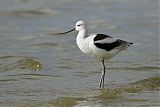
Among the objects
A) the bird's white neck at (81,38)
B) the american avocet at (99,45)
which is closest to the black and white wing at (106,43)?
the american avocet at (99,45)

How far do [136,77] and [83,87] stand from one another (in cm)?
130

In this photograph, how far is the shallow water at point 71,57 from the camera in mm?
9352

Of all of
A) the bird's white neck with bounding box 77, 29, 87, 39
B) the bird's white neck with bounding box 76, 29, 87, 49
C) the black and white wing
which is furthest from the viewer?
the bird's white neck with bounding box 77, 29, 87, 39

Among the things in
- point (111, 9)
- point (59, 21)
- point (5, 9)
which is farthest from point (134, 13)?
point (5, 9)

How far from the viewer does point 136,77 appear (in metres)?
10.9

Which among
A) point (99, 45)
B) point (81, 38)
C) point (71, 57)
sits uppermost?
point (81, 38)

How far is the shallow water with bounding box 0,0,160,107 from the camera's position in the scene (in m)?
9.35

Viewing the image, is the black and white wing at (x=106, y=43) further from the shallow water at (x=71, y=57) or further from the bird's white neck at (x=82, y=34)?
the shallow water at (x=71, y=57)

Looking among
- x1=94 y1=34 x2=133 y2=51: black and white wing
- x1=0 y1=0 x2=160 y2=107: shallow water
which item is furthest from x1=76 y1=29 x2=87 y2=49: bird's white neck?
x1=0 y1=0 x2=160 y2=107: shallow water

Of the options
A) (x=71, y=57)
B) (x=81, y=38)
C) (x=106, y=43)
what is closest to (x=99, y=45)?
(x=106, y=43)

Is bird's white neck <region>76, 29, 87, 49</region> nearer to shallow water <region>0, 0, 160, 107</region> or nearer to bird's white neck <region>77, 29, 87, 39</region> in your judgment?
bird's white neck <region>77, 29, 87, 39</region>

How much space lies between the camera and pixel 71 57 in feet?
41.6

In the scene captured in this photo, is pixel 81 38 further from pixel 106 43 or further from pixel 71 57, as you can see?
pixel 71 57

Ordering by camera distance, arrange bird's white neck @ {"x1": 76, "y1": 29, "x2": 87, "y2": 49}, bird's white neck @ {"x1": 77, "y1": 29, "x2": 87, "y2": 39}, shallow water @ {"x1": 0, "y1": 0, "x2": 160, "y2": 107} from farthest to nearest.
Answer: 1. bird's white neck @ {"x1": 77, "y1": 29, "x2": 87, "y2": 39}
2. bird's white neck @ {"x1": 76, "y1": 29, "x2": 87, "y2": 49}
3. shallow water @ {"x1": 0, "y1": 0, "x2": 160, "y2": 107}
